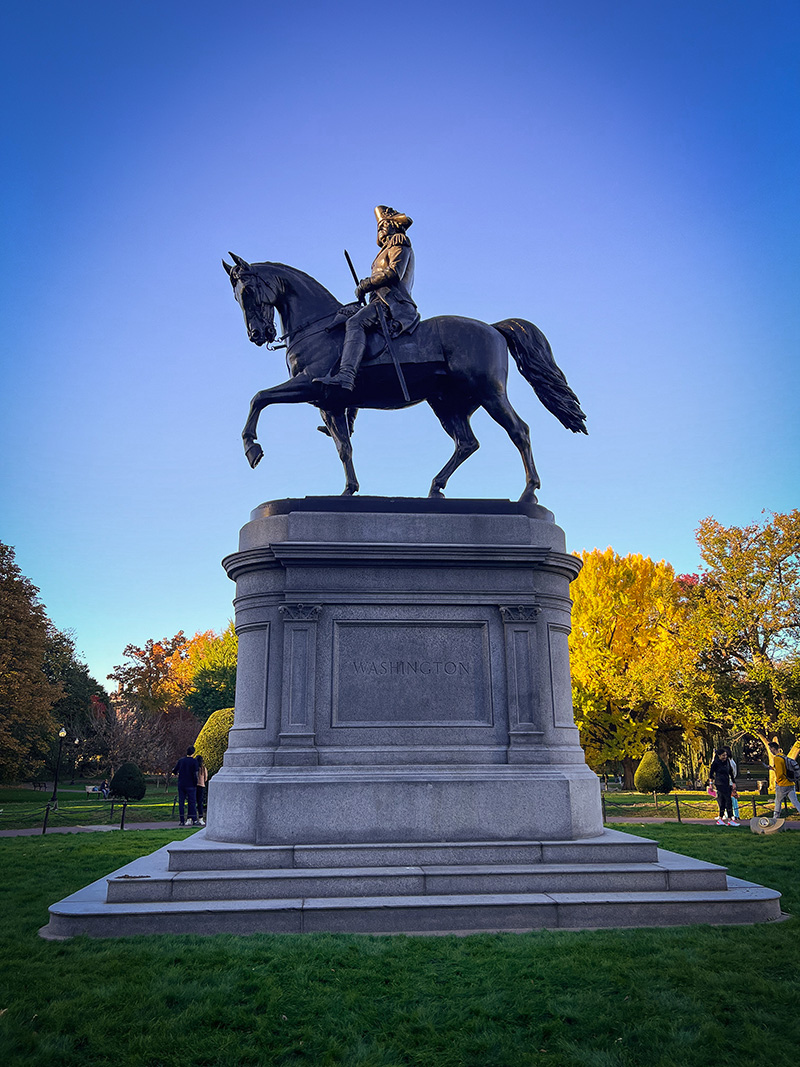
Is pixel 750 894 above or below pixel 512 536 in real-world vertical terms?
below

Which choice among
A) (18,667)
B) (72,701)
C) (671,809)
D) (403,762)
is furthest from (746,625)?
(72,701)

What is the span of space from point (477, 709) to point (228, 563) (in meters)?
3.81

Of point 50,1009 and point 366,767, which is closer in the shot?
point 50,1009

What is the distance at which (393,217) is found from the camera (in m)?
11.7

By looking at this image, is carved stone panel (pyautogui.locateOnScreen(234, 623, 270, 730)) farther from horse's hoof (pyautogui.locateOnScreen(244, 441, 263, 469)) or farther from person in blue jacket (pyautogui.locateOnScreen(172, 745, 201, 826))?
person in blue jacket (pyautogui.locateOnScreen(172, 745, 201, 826))

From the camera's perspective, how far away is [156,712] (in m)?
66.2

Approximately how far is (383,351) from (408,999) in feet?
26.0

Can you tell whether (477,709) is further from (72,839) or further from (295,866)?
(72,839)

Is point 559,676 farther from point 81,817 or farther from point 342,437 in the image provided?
point 81,817

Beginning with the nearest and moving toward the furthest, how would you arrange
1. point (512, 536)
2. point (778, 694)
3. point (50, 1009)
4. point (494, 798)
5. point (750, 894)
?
point (50, 1009) < point (750, 894) < point (494, 798) < point (512, 536) < point (778, 694)

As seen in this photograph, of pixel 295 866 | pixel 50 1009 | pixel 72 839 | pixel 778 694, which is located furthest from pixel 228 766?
pixel 778 694

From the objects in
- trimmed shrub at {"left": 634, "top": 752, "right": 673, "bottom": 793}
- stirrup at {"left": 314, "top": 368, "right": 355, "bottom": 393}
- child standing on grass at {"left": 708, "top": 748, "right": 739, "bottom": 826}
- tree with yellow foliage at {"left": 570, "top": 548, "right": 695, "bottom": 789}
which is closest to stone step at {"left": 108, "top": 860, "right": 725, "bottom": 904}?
stirrup at {"left": 314, "top": 368, "right": 355, "bottom": 393}

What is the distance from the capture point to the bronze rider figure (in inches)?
421

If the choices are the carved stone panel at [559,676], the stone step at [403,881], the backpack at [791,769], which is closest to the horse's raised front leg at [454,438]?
the carved stone panel at [559,676]
